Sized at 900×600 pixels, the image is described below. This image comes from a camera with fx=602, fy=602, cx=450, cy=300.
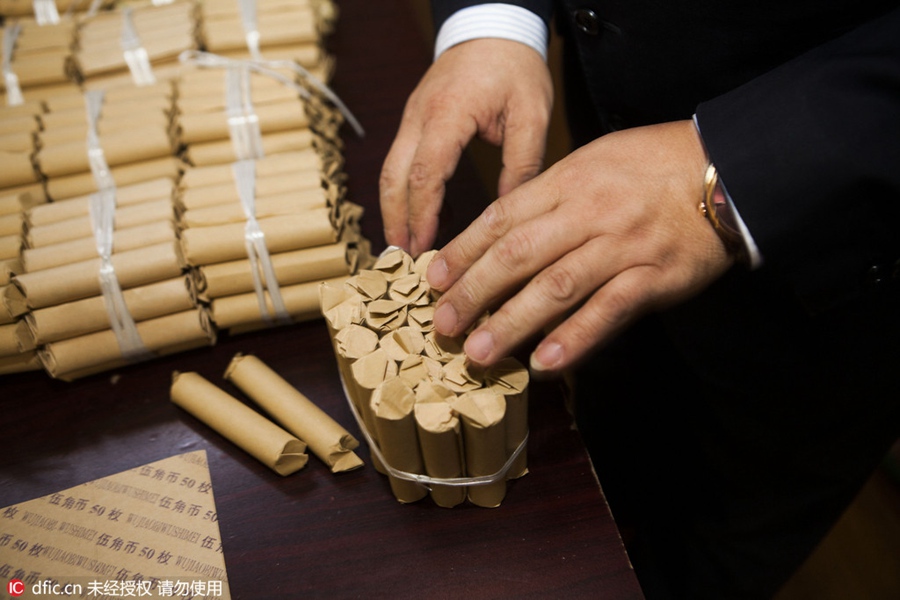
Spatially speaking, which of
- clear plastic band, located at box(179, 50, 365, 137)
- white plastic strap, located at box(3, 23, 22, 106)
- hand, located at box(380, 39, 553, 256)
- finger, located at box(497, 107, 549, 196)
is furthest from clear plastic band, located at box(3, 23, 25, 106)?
finger, located at box(497, 107, 549, 196)

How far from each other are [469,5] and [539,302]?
2.03 ft

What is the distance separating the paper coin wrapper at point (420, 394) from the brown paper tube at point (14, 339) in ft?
1.81

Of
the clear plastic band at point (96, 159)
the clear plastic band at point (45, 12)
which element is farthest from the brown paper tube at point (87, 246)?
the clear plastic band at point (45, 12)

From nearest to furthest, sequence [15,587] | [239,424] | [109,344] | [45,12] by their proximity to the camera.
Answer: [15,587] < [239,424] < [109,344] < [45,12]

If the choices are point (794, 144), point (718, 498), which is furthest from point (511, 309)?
point (718, 498)

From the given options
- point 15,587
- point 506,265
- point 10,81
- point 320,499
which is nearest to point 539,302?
point 506,265

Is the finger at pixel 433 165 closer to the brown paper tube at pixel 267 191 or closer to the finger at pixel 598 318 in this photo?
the brown paper tube at pixel 267 191

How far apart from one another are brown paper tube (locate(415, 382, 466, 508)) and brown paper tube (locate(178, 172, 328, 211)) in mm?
478

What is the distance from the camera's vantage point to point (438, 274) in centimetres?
81

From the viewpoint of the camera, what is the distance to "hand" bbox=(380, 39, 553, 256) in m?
0.94

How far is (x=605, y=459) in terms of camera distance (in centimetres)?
153

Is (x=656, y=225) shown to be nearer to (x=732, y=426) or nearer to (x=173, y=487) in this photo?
(x=732, y=426)

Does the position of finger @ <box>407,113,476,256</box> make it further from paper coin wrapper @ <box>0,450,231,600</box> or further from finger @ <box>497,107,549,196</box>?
paper coin wrapper @ <box>0,450,231,600</box>

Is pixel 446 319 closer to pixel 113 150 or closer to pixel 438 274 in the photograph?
pixel 438 274
